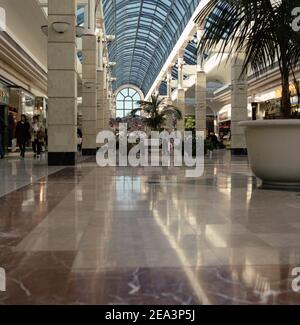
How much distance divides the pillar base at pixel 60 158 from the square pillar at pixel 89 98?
33.3 feet

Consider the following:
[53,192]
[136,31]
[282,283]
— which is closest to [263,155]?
[53,192]

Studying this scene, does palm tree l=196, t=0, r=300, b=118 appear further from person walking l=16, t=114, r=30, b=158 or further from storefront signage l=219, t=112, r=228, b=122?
storefront signage l=219, t=112, r=228, b=122

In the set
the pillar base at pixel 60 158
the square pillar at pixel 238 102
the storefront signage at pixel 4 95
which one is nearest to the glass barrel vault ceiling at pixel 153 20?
the square pillar at pixel 238 102

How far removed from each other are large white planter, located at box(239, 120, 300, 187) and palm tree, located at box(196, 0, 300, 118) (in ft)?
2.91

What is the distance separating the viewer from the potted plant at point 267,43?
281 inches

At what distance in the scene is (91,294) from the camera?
8.30ft

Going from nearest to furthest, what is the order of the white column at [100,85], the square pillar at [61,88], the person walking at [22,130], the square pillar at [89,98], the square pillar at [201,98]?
the square pillar at [61,88], the person walking at [22,130], the square pillar at [89,98], the white column at [100,85], the square pillar at [201,98]

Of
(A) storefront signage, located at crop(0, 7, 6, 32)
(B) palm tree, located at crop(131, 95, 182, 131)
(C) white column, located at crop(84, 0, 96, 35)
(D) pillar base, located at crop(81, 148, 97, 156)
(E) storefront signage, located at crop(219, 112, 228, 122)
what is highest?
(C) white column, located at crop(84, 0, 96, 35)

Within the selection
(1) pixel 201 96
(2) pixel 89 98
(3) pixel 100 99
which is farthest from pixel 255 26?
(1) pixel 201 96

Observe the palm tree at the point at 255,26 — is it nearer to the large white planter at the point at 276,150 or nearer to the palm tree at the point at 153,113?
the large white planter at the point at 276,150

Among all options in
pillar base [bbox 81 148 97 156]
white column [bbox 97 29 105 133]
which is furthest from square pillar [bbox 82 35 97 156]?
white column [bbox 97 29 105 133]

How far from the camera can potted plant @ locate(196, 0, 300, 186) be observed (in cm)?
714

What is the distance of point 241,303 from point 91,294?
2.47ft
